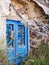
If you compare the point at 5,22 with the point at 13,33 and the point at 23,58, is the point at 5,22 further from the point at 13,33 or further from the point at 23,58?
the point at 23,58

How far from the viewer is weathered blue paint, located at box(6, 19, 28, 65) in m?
8.70

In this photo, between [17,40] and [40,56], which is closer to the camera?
[40,56]

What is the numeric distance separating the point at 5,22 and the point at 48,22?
2617 mm

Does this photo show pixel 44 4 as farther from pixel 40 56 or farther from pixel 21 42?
pixel 40 56

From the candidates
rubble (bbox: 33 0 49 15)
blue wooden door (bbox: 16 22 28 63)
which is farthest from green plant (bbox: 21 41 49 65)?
rubble (bbox: 33 0 49 15)

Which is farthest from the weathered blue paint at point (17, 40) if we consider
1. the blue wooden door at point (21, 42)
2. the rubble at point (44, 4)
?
the rubble at point (44, 4)

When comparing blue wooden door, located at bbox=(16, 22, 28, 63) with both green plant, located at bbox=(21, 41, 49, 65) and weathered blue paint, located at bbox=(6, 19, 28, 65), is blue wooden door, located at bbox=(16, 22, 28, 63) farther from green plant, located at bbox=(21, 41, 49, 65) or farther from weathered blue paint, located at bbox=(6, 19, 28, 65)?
green plant, located at bbox=(21, 41, 49, 65)

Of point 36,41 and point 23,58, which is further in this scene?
point 36,41

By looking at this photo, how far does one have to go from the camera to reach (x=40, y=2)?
10.1 meters

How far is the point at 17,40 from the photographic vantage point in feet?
29.9

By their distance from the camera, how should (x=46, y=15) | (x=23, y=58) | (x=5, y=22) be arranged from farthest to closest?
(x=46, y=15) → (x=23, y=58) → (x=5, y=22)

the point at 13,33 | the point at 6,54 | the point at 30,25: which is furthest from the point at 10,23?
the point at 6,54

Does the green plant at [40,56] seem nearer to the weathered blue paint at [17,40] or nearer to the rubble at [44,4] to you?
the weathered blue paint at [17,40]

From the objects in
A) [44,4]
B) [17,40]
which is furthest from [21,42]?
[44,4]
